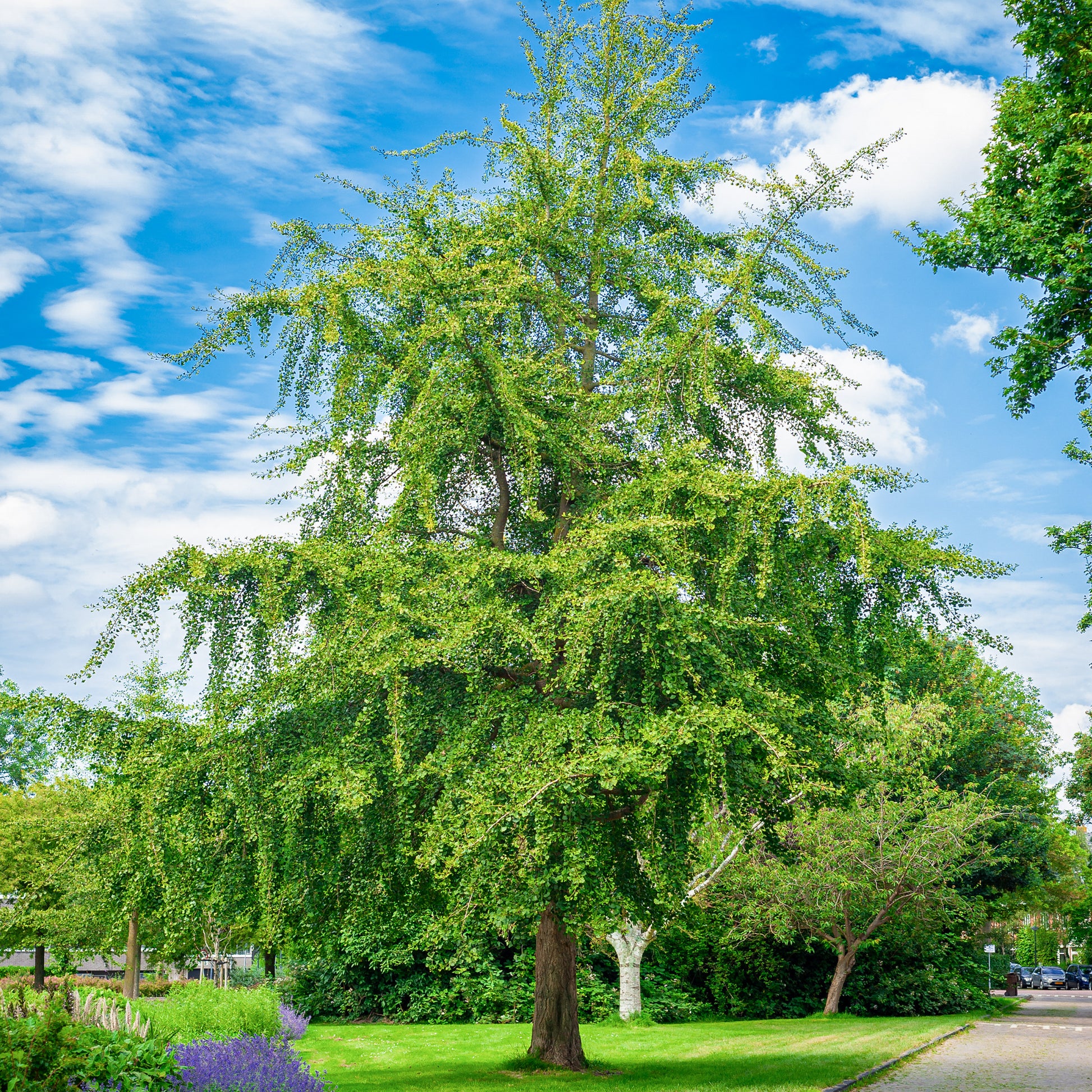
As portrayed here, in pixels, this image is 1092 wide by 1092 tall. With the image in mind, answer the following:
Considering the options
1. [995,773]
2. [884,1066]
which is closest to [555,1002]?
[884,1066]

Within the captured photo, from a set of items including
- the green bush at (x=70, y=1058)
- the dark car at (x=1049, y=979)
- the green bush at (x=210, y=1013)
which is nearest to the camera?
the green bush at (x=70, y=1058)

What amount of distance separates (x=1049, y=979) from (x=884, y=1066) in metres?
56.3

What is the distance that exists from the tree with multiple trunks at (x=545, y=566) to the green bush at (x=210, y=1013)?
169cm

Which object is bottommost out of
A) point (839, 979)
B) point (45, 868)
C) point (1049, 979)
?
point (1049, 979)

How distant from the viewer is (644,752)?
9.08 meters

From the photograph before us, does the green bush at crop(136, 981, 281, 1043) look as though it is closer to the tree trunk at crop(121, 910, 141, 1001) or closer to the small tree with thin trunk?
the tree trunk at crop(121, 910, 141, 1001)

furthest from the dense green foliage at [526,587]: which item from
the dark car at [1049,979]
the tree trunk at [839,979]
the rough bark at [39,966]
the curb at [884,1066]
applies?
the dark car at [1049,979]

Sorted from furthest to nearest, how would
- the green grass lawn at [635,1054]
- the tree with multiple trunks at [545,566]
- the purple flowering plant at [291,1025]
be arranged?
the purple flowering plant at [291,1025], the green grass lawn at [635,1054], the tree with multiple trunks at [545,566]

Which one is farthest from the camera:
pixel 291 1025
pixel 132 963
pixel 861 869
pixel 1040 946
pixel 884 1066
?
pixel 1040 946

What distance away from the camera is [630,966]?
22078 millimetres

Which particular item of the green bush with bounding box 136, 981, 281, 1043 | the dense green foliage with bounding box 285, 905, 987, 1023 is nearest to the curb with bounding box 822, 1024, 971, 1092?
the dense green foliage with bounding box 285, 905, 987, 1023

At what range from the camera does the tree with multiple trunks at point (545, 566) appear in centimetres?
973

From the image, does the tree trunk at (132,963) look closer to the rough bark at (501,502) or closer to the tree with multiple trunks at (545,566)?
the tree with multiple trunks at (545,566)

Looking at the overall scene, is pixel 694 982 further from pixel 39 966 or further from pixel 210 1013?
pixel 39 966
